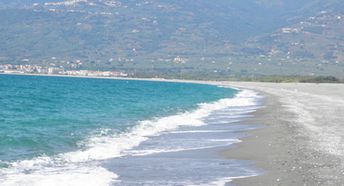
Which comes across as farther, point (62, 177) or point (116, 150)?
point (116, 150)

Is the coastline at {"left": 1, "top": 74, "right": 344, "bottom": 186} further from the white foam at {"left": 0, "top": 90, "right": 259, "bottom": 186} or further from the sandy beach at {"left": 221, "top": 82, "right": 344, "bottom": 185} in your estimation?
the white foam at {"left": 0, "top": 90, "right": 259, "bottom": 186}

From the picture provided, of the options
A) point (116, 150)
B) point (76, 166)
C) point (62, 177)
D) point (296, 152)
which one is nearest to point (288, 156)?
point (296, 152)

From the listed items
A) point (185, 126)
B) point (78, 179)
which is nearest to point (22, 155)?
A: point (78, 179)

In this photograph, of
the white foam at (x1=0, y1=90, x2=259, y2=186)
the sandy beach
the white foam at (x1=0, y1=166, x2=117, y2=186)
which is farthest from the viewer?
the sandy beach

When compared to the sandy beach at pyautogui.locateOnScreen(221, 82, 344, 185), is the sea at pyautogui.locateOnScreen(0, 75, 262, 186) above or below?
below

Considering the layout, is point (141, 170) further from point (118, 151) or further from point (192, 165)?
point (118, 151)

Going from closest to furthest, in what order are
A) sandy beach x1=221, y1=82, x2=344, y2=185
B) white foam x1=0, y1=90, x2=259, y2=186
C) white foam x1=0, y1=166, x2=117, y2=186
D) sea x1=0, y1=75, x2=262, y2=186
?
white foam x1=0, y1=166, x2=117, y2=186 < white foam x1=0, y1=90, x2=259, y2=186 < sandy beach x1=221, y1=82, x2=344, y2=185 < sea x1=0, y1=75, x2=262, y2=186

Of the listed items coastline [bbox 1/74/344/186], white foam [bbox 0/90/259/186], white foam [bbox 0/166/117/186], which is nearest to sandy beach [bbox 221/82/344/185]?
coastline [bbox 1/74/344/186]

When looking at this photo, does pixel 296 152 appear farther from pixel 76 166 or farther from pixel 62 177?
pixel 62 177

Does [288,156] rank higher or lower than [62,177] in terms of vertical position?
higher

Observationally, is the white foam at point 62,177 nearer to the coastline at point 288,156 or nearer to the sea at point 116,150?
the sea at point 116,150

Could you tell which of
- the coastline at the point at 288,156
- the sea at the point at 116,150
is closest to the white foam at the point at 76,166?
the sea at the point at 116,150

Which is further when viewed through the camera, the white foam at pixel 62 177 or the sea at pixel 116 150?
the sea at pixel 116 150

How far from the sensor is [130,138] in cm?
2453
